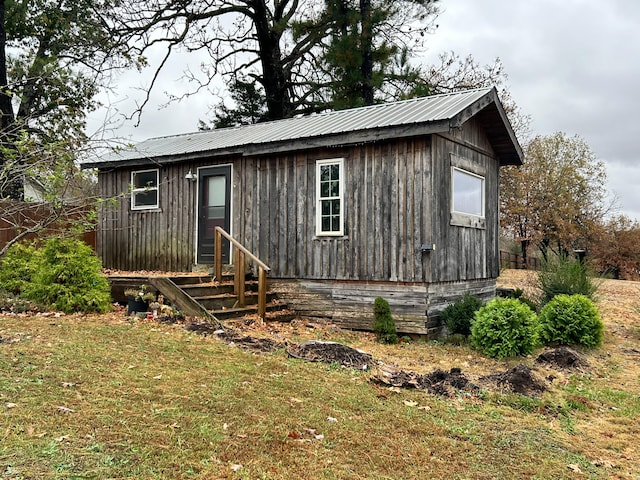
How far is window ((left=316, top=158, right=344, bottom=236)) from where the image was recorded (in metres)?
9.84

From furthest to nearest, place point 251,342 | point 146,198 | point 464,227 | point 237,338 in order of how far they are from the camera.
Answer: point 146,198
point 464,227
point 237,338
point 251,342

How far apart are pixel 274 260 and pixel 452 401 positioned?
18.9ft

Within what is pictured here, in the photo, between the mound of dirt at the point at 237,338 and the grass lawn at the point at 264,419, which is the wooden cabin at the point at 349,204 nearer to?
the mound of dirt at the point at 237,338

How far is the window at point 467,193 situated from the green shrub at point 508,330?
2.43 m

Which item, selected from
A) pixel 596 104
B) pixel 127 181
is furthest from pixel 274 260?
pixel 596 104

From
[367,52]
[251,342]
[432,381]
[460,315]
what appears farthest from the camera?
[367,52]

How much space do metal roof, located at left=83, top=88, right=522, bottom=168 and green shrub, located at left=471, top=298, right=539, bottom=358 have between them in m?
2.99

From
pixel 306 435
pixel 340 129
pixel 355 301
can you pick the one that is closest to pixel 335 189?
pixel 340 129

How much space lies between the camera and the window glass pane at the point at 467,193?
9945mm

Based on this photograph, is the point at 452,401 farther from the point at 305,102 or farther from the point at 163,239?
the point at 305,102

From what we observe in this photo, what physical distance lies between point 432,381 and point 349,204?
4.43 meters

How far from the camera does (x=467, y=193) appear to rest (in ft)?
34.3

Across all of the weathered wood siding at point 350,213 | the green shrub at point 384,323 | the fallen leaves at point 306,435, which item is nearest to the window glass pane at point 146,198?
the weathered wood siding at point 350,213

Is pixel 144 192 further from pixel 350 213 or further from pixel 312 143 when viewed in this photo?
pixel 350 213
